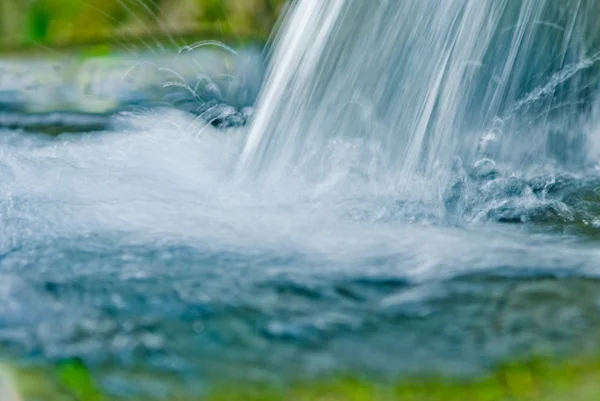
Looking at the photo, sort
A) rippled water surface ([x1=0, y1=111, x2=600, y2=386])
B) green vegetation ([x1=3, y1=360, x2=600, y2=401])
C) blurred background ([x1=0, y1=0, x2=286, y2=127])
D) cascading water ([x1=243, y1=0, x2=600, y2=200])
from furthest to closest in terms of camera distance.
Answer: blurred background ([x1=0, y1=0, x2=286, y2=127]), cascading water ([x1=243, y1=0, x2=600, y2=200]), rippled water surface ([x1=0, y1=111, x2=600, y2=386]), green vegetation ([x1=3, y1=360, x2=600, y2=401])

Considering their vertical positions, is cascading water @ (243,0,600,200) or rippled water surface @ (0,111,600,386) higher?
cascading water @ (243,0,600,200)

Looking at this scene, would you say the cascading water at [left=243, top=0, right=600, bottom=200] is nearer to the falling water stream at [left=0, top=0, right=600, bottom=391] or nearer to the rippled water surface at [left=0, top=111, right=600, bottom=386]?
the falling water stream at [left=0, top=0, right=600, bottom=391]

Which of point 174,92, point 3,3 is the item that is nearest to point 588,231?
point 174,92

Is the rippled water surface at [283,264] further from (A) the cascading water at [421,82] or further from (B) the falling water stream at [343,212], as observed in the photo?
(A) the cascading water at [421,82]

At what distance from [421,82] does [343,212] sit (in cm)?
95

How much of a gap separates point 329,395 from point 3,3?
12.5 feet

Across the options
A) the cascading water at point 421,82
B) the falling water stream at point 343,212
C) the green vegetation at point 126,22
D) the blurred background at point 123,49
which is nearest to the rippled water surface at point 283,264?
the falling water stream at point 343,212

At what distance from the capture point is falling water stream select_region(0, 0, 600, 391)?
1.69 m

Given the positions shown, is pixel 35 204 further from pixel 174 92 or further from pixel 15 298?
pixel 174 92

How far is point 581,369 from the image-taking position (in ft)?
4.86

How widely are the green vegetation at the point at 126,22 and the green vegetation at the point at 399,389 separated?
326 centimetres

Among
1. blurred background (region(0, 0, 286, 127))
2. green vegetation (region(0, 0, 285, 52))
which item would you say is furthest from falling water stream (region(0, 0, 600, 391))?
green vegetation (region(0, 0, 285, 52))

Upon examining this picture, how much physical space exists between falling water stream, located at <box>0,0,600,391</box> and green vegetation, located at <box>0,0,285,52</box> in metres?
0.59

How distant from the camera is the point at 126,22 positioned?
14.8 ft
